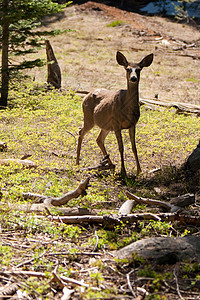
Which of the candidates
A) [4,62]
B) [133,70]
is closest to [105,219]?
[133,70]

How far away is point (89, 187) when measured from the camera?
6.48 m

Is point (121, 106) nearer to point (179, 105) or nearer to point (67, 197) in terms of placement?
point (67, 197)

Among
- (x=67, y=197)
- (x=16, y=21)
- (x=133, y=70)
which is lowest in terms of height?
(x=67, y=197)

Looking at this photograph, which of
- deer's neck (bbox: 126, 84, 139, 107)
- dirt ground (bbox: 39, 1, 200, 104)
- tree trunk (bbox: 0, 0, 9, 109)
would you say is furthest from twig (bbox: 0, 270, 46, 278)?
dirt ground (bbox: 39, 1, 200, 104)

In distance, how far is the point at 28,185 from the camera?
611 cm

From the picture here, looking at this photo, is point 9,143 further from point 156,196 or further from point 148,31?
point 148,31

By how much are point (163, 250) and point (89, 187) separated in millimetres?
2729

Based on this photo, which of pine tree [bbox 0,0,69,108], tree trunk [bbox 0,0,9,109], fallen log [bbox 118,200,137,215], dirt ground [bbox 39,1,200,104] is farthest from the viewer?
dirt ground [bbox 39,1,200,104]

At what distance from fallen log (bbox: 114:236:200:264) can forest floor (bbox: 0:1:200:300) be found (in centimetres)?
9

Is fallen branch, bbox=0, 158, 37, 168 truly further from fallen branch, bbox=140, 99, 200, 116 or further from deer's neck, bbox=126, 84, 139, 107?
fallen branch, bbox=140, 99, 200, 116

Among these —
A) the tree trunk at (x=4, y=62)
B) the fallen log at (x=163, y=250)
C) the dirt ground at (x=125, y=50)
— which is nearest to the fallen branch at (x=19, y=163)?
the fallen log at (x=163, y=250)

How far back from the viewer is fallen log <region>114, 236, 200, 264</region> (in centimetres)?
386

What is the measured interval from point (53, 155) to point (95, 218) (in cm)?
446

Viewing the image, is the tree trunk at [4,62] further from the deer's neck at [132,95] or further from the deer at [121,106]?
the deer's neck at [132,95]
